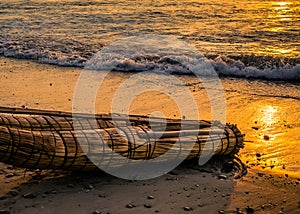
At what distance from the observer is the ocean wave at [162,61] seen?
1064 centimetres

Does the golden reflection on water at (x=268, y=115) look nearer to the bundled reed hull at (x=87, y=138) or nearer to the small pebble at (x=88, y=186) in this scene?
the bundled reed hull at (x=87, y=138)

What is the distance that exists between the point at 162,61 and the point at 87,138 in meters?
7.13

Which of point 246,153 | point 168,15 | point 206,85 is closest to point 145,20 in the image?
point 168,15

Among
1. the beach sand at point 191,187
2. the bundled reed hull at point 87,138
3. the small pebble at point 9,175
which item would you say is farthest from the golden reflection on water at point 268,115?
the small pebble at point 9,175

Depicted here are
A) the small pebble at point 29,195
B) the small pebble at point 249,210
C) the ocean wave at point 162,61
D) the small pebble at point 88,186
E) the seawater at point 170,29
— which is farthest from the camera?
the seawater at point 170,29

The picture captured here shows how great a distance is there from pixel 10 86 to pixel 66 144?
481 centimetres

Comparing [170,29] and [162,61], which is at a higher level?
[170,29]

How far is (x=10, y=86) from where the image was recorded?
29.1 ft

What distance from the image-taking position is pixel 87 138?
4.66 metres

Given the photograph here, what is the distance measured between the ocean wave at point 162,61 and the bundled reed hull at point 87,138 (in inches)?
207

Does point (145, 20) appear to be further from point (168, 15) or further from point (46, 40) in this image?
point (46, 40)

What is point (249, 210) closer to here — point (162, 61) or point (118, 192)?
point (118, 192)

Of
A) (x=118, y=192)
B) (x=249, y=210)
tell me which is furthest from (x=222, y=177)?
(x=118, y=192)

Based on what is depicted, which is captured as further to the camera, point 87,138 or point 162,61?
point 162,61
